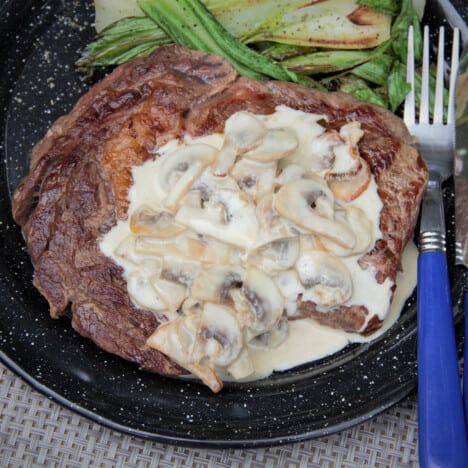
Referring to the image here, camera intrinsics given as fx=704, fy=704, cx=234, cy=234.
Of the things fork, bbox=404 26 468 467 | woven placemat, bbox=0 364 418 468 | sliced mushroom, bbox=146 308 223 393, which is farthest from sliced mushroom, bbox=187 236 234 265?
woven placemat, bbox=0 364 418 468

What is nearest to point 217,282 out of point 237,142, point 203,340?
point 203,340

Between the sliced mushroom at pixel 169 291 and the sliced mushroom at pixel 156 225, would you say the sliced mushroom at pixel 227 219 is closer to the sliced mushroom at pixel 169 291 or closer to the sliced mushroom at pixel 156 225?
the sliced mushroom at pixel 156 225

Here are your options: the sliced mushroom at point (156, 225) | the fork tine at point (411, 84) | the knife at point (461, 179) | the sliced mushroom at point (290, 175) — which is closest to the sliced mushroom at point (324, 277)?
the sliced mushroom at point (290, 175)

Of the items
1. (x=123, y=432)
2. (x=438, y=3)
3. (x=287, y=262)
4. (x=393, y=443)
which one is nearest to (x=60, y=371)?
(x=123, y=432)

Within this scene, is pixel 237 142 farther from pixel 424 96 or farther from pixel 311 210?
pixel 424 96

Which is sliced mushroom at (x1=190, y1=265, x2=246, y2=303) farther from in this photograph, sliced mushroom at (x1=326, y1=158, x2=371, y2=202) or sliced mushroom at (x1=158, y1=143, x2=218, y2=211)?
sliced mushroom at (x1=326, y1=158, x2=371, y2=202)

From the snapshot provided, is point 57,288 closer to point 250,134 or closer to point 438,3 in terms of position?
point 250,134
